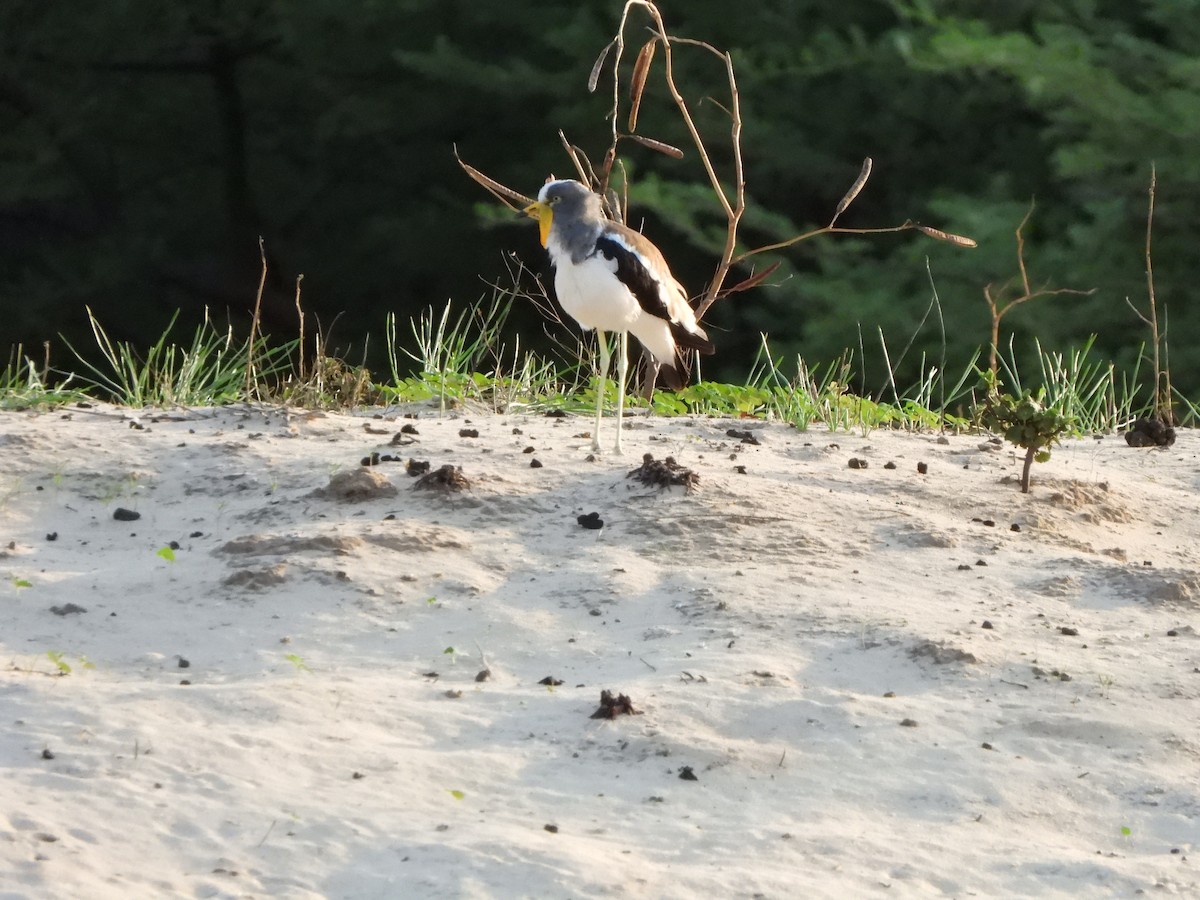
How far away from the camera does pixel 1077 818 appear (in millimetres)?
2875

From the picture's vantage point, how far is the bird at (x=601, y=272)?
15.0ft

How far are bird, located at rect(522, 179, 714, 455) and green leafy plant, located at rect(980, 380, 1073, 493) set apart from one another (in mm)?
984

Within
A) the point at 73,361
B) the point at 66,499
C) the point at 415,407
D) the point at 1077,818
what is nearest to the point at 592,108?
the point at 73,361

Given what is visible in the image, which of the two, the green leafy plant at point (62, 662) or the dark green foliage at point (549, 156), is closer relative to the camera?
the green leafy plant at point (62, 662)

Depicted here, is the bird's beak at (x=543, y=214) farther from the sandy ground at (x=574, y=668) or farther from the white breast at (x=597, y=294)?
the sandy ground at (x=574, y=668)

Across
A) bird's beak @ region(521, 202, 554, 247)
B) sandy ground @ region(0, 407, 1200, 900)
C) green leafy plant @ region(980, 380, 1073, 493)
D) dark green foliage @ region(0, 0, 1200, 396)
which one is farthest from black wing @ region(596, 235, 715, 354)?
dark green foliage @ region(0, 0, 1200, 396)

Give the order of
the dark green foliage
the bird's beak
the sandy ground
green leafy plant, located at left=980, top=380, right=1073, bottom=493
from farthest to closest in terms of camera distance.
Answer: the dark green foliage < the bird's beak < green leafy plant, located at left=980, top=380, right=1073, bottom=493 < the sandy ground

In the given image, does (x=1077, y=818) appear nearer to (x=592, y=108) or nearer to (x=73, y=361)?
(x=592, y=108)

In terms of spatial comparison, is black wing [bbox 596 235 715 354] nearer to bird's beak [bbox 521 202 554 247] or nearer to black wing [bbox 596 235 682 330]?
black wing [bbox 596 235 682 330]

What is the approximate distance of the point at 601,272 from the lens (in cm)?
455

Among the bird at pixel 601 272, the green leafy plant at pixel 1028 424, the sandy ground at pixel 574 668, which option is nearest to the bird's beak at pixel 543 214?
the bird at pixel 601 272

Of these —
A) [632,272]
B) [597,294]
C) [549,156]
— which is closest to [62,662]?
[597,294]

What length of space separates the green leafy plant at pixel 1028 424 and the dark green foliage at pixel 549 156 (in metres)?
4.36

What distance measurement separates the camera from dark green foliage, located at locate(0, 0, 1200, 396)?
1022 cm
